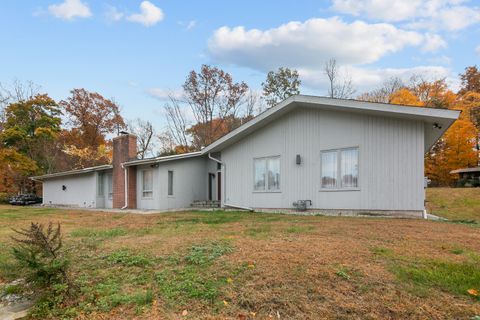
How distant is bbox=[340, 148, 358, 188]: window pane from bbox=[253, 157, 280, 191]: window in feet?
8.85

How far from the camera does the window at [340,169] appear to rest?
440 inches

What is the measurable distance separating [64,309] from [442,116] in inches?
388

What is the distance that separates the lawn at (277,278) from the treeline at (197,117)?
24477 mm

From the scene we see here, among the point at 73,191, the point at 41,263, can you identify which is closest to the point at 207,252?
the point at 41,263

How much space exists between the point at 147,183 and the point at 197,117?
15.3m

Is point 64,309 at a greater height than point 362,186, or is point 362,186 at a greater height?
point 362,186

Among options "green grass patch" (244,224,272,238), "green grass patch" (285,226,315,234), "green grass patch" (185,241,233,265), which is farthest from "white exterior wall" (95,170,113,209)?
"green grass patch" (185,241,233,265)

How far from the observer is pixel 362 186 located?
36.0 ft

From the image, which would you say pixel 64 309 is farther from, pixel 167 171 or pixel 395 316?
pixel 167 171

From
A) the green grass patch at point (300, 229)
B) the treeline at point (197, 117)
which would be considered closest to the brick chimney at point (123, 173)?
the treeline at point (197, 117)

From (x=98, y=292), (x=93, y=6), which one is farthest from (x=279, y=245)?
(x=93, y=6)

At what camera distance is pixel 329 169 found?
11.8 meters

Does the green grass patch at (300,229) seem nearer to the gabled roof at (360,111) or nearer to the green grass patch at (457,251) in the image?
the green grass patch at (457,251)

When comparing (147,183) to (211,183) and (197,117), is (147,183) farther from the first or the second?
(197,117)
